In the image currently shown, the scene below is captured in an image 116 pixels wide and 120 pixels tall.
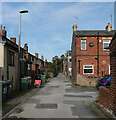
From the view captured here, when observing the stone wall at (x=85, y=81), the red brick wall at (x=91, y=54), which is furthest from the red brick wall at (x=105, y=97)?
the red brick wall at (x=91, y=54)

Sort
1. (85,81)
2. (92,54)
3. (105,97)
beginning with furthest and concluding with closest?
(92,54) → (85,81) → (105,97)

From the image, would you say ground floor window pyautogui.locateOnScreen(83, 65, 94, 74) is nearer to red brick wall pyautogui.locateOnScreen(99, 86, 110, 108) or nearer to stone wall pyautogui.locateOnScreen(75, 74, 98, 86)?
stone wall pyautogui.locateOnScreen(75, 74, 98, 86)

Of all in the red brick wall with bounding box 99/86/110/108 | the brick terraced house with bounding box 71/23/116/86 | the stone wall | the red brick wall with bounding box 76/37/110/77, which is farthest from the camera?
the red brick wall with bounding box 76/37/110/77

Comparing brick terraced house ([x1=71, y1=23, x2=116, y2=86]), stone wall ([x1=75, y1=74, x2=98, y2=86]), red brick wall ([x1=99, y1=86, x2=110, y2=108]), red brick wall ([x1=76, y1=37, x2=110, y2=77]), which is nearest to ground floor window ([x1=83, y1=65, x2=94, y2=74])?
brick terraced house ([x1=71, y1=23, x2=116, y2=86])

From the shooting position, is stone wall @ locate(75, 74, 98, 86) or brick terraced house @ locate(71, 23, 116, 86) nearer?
stone wall @ locate(75, 74, 98, 86)

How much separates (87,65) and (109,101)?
47.8 feet

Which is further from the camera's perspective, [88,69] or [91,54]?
[91,54]

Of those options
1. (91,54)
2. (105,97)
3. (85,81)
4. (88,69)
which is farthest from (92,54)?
(105,97)

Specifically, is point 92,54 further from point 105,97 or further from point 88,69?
point 105,97

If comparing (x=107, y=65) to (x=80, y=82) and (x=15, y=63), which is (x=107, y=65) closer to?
(x=80, y=82)

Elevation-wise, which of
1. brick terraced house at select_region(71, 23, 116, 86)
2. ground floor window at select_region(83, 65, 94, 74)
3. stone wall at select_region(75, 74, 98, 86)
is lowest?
stone wall at select_region(75, 74, 98, 86)

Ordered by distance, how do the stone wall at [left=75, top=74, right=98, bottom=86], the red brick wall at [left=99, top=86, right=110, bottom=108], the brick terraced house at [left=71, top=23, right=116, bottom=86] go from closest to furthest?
1. the red brick wall at [left=99, top=86, right=110, bottom=108]
2. the stone wall at [left=75, top=74, right=98, bottom=86]
3. the brick terraced house at [left=71, top=23, right=116, bottom=86]

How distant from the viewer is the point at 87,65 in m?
21.7

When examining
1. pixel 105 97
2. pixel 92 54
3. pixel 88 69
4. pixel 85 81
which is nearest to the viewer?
pixel 105 97
